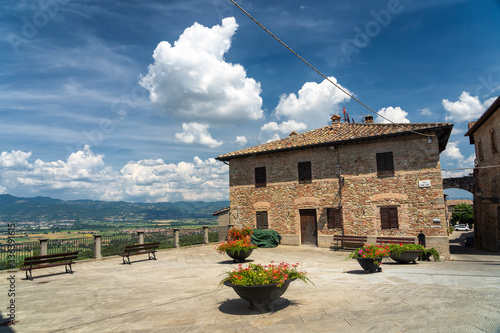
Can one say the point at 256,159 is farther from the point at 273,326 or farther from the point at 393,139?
the point at 273,326

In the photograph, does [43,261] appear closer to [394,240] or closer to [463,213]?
[394,240]

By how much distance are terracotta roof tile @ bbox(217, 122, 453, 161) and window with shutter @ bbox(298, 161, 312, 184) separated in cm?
118

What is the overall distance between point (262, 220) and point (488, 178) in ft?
53.8

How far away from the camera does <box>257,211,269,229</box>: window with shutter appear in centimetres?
1986

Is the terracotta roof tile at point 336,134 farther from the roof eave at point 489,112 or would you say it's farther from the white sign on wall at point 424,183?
the roof eave at point 489,112

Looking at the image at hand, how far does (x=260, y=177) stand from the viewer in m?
20.3

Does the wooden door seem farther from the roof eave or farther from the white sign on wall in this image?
the roof eave

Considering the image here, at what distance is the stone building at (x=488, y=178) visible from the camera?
1820 centimetres

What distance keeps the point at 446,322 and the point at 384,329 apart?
3.50ft

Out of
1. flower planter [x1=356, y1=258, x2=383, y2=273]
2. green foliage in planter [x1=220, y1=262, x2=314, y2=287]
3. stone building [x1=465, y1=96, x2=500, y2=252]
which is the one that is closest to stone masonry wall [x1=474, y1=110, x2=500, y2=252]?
stone building [x1=465, y1=96, x2=500, y2=252]

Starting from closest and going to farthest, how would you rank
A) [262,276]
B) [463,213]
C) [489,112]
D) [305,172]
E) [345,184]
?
1. [262,276]
2. [345,184]
3. [489,112]
4. [305,172]
5. [463,213]

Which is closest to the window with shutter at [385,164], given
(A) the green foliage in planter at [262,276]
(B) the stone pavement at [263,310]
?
(B) the stone pavement at [263,310]

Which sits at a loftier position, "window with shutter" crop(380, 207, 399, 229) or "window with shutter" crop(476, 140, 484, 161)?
"window with shutter" crop(476, 140, 484, 161)

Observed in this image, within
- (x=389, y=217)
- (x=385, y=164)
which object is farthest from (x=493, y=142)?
(x=389, y=217)
